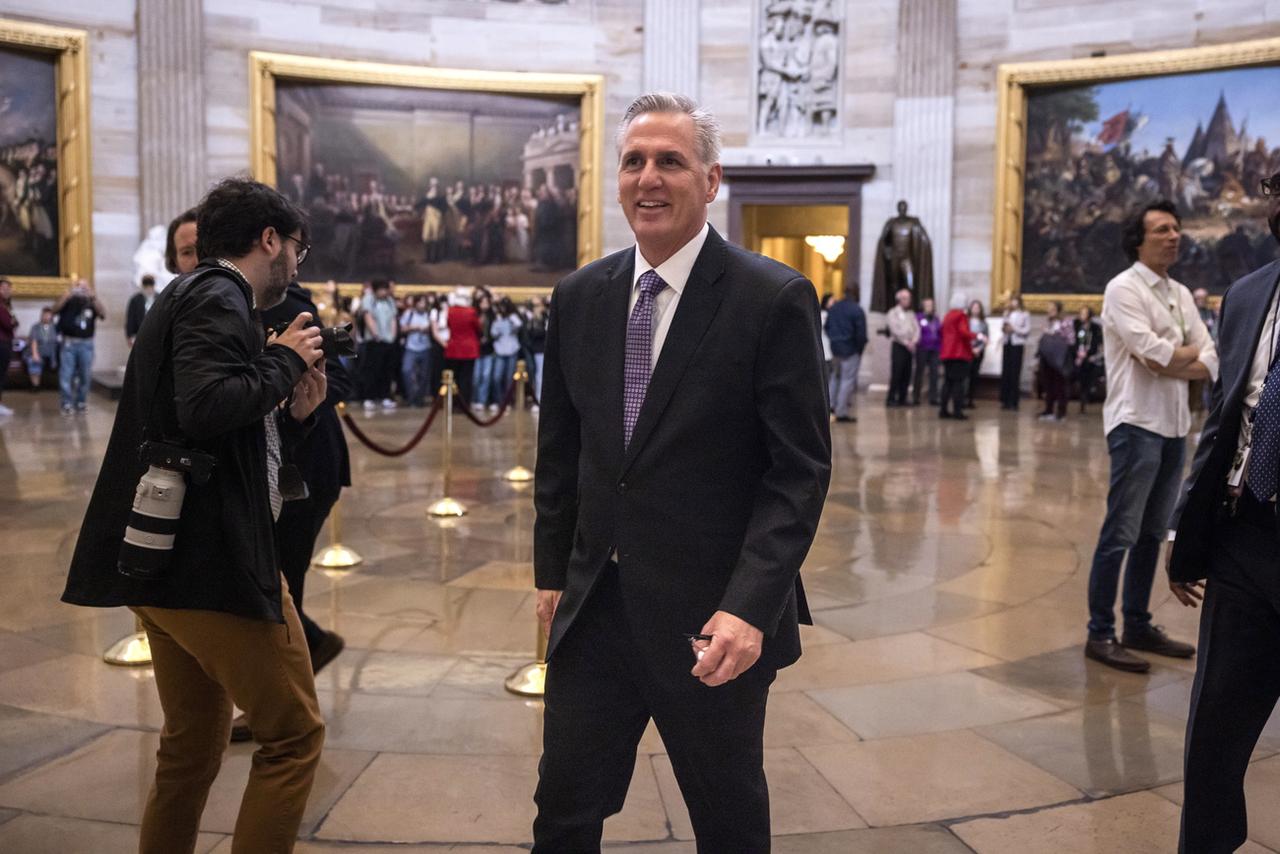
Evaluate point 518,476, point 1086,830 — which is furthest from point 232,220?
point 518,476

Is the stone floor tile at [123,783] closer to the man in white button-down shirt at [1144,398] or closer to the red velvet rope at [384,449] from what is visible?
the red velvet rope at [384,449]

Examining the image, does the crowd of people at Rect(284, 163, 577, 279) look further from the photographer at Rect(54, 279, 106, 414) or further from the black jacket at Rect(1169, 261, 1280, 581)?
the black jacket at Rect(1169, 261, 1280, 581)

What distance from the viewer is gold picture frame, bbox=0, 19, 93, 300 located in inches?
725

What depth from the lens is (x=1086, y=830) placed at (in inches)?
139

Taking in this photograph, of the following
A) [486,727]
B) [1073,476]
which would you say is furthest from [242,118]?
[486,727]

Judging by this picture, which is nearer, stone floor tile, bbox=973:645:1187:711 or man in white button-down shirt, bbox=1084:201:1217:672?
stone floor tile, bbox=973:645:1187:711

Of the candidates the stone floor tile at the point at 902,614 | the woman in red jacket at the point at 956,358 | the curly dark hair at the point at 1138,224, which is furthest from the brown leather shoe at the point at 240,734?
the woman in red jacket at the point at 956,358

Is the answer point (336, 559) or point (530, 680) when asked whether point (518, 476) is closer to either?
point (336, 559)

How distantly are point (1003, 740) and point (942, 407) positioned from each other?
13.1 meters

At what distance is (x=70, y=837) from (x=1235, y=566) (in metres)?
3.25

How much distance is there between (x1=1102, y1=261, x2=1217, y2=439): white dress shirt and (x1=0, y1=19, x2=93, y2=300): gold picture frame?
17234 mm

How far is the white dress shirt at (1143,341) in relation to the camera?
498 centimetres

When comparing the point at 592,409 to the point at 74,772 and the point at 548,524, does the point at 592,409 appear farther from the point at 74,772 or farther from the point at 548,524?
the point at 74,772

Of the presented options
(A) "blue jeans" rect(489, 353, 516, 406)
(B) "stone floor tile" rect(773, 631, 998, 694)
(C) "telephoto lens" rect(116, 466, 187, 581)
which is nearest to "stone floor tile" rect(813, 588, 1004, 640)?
(B) "stone floor tile" rect(773, 631, 998, 694)
